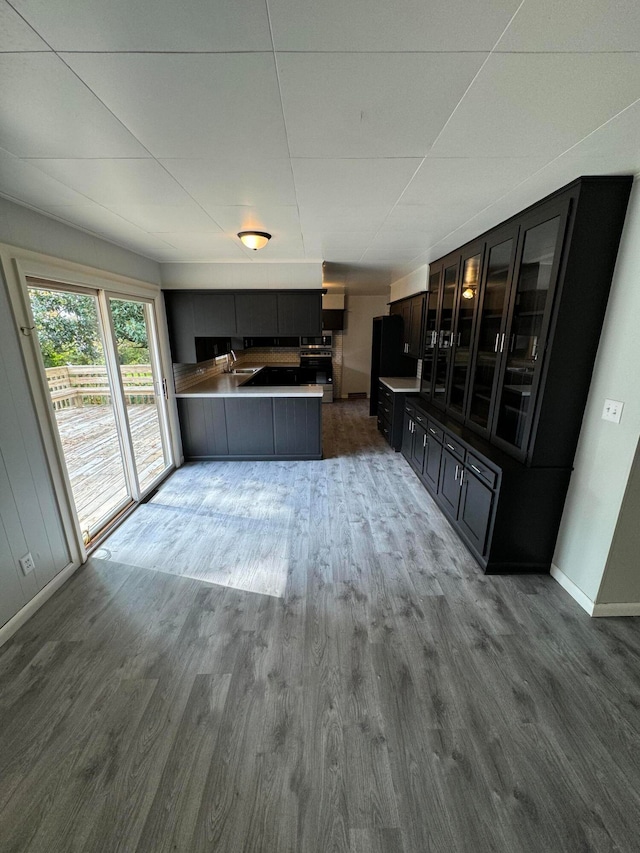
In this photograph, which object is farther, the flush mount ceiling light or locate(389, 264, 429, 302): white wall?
locate(389, 264, 429, 302): white wall

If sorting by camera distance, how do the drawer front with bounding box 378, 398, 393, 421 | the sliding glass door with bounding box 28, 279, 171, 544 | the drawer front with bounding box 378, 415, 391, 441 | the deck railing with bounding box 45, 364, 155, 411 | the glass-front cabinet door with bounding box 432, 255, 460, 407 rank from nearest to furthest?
1. the sliding glass door with bounding box 28, 279, 171, 544
2. the deck railing with bounding box 45, 364, 155, 411
3. the glass-front cabinet door with bounding box 432, 255, 460, 407
4. the drawer front with bounding box 378, 398, 393, 421
5. the drawer front with bounding box 378, 415, 391, 441

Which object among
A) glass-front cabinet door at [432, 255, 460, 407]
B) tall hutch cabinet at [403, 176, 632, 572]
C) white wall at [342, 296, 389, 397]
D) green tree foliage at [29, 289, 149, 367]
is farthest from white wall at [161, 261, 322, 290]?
white wall at [342, 296, 389, 397]

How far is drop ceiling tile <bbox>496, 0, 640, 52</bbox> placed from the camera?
2.74ft

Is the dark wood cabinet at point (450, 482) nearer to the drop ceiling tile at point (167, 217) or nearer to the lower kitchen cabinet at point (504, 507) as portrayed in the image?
the lower kitchen cabinet at point (504, 507)

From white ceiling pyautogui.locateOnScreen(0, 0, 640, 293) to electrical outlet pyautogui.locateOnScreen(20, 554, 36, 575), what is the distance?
7.21ft

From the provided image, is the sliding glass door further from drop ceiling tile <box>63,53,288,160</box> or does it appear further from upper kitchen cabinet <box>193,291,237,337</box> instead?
drop ceiling tile <box>63,53,288,160</box>

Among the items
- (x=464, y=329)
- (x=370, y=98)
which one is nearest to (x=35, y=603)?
(x=370, y=98)

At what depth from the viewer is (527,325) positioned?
228 cm

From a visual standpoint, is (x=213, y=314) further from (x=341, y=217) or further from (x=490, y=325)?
(x=490, y=325)

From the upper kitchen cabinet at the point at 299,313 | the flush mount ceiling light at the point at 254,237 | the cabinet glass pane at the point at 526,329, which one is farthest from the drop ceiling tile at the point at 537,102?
the upper kitchen cabinet at the point at 299,313

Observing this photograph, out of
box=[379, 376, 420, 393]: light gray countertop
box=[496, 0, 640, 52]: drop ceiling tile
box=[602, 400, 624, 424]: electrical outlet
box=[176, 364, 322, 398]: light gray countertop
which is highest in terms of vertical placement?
box=[496, 0, 640, 52]: drop ceiling tile

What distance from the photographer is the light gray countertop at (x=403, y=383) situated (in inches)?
178

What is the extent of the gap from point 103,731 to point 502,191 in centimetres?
353

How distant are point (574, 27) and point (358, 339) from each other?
7.22m
